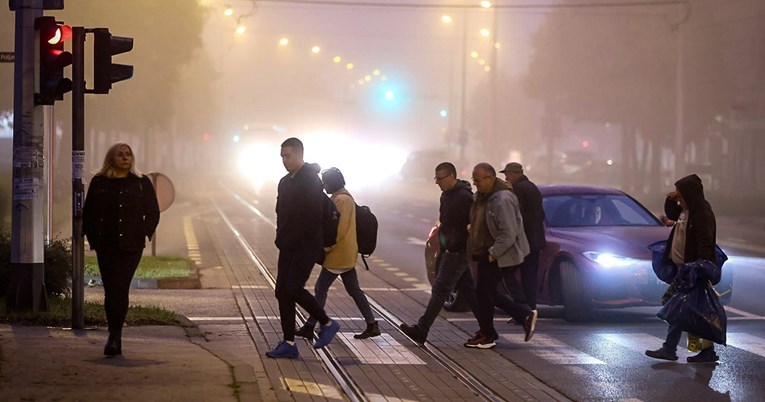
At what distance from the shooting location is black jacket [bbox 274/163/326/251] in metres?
11.5

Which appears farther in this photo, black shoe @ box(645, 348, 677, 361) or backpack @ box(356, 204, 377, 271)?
backpack @ box(356, 204, 377, 271)

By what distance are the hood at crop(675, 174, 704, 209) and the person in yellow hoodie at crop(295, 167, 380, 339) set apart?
282 cm

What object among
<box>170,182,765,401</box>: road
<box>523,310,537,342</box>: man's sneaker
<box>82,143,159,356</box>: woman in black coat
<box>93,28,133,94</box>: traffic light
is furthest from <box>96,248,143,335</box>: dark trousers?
<box>523,310,537,342</box>: man's sneaker

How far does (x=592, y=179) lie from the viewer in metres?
80.9

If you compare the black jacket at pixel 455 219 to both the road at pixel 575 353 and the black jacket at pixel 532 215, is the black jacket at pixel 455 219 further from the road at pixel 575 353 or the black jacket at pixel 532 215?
the black jacket at pixel 532 215

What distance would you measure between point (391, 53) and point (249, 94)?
36.4m

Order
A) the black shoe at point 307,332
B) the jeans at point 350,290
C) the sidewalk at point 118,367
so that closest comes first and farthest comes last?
1. the sidewalk at point 118,367
2. the black shoe at point 307,332
3. the jeans at point 350,290

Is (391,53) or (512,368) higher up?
(391,53)

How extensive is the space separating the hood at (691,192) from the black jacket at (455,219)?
1952 millimetres

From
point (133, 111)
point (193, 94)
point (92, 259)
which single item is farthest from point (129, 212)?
point (193, 94)

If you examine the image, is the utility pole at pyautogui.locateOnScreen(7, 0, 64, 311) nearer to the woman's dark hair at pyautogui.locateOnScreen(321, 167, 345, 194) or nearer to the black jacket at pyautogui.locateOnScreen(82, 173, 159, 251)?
the black jacket at pyautogui.locateOnScreen(82, 173, 159, 251)

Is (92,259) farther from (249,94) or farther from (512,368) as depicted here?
(249,94)

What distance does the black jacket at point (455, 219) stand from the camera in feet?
41.7

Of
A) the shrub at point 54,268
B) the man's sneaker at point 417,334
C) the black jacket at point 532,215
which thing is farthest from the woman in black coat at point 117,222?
the black jacket at point 532,215
